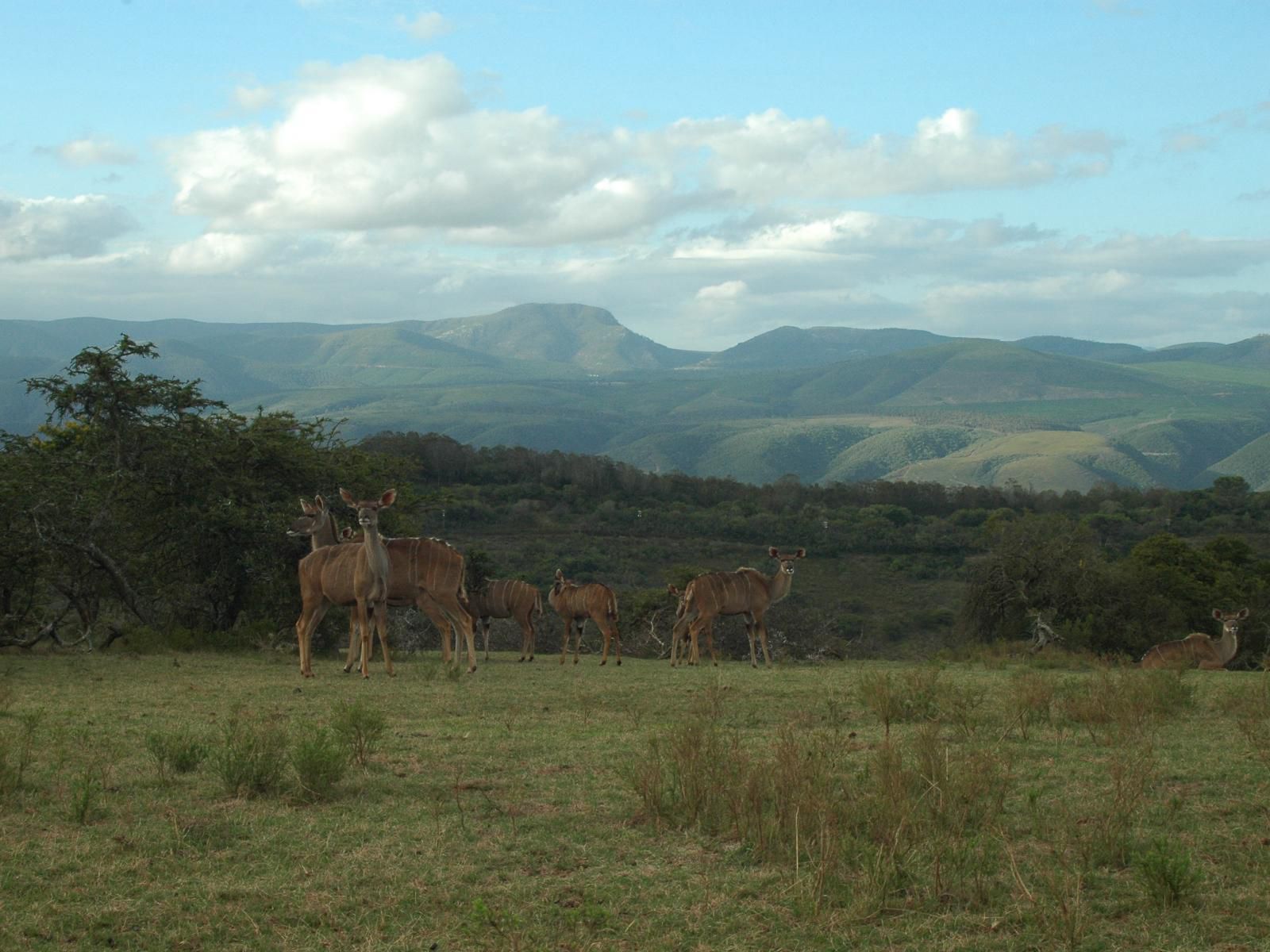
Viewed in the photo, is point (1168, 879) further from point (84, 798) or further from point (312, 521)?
point (312, 521)

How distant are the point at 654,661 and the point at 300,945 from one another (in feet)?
60.4

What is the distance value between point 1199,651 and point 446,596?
13.0 m

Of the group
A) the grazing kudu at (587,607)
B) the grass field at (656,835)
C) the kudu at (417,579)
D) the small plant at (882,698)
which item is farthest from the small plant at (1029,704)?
the grazing kudu at (587,607)

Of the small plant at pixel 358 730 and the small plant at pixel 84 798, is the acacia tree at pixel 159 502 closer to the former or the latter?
the small plant at pixel 358 730

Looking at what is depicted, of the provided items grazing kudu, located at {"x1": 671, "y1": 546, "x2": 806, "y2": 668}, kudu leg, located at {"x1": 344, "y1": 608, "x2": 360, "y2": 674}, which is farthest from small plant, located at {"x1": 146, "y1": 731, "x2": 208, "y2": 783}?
grazing kudu, located at {"x1": 671, "y1": 546, "x2": 806, "y2": 668}

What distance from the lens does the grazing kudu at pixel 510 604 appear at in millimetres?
23109

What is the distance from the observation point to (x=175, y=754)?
859 centimetres

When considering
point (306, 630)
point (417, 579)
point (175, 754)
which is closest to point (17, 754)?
point (175, 754)

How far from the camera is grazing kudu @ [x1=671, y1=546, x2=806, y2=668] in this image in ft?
70.2

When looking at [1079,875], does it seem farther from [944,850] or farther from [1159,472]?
[1159,472]

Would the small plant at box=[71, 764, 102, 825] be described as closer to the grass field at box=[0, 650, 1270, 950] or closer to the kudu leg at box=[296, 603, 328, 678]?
the grass field at box=[0, 650, 1270, 950]

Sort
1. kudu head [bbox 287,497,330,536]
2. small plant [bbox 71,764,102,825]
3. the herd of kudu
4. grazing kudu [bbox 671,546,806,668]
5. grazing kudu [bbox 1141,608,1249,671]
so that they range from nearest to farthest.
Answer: small plant [bbox 71,764,102,825]
the herd of kudu
kudu head [bbox 287,497,330,536]
grazing kudu [bbox 1141,608,1249,671]
grazing kudu [bbox 671,546,806,668]

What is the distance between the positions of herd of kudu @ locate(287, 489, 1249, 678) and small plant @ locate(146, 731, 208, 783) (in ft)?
22.4

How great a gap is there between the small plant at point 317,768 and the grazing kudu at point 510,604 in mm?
14688
